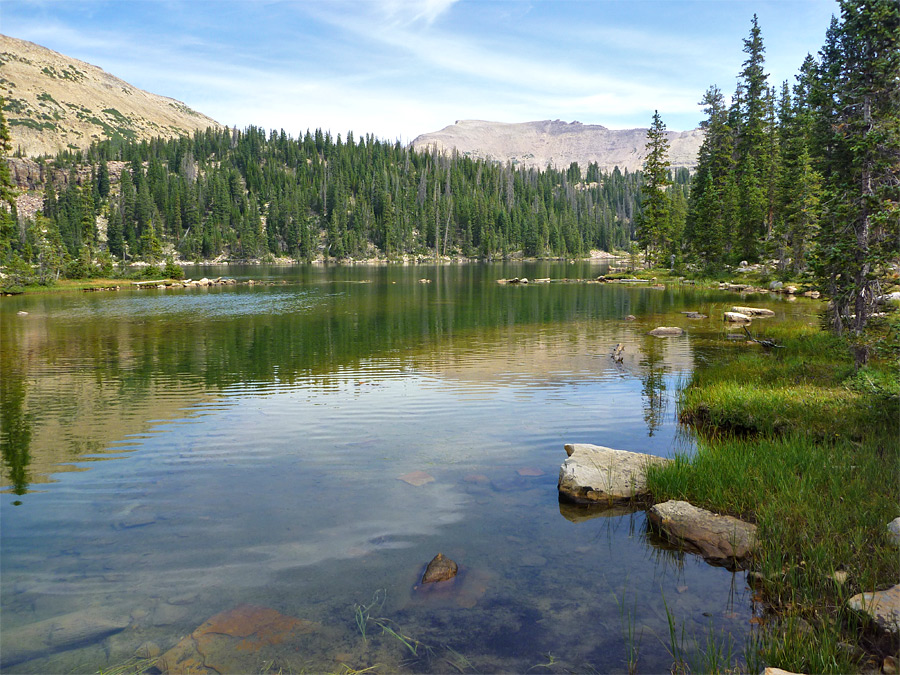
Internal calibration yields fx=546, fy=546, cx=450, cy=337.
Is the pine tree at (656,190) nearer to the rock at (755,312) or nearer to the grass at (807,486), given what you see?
the rock at (755,312)

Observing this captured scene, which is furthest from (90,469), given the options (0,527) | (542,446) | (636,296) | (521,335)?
(636,296)

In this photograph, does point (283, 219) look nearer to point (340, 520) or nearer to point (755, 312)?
point (755, 312)

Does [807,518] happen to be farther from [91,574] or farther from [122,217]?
[122,217]

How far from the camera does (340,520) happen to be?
9773 millimetres

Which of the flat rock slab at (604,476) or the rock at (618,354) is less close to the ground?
the rock at (618,354)

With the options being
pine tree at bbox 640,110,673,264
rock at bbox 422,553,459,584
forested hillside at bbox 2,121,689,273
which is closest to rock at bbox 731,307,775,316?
rock at bbox 422,553,459,584

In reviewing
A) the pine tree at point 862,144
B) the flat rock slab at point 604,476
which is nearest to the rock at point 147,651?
the flat rock slab at point 604,476

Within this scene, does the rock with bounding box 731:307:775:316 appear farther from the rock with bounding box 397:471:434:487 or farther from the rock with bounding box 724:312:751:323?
the rock with bounding box 397:471:434:487

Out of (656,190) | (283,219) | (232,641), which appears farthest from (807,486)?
(283,219)

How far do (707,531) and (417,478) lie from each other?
18.5ft

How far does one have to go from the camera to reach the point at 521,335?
106ft

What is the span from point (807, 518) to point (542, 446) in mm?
6224

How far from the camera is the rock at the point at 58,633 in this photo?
6.45m

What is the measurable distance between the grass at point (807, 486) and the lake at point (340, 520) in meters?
0.71
